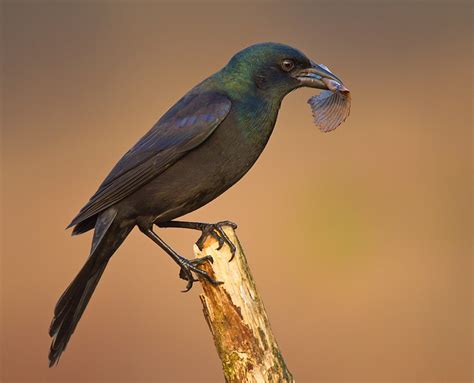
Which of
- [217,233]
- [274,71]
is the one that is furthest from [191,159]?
[274,71]

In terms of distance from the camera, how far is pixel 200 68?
32.1ft

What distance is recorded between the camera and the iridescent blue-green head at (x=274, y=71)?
4.46 m

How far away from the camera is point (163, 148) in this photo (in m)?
4.37

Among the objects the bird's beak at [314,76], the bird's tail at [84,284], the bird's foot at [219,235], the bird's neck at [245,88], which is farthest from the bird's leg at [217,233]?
the bird's beak at [314,76]

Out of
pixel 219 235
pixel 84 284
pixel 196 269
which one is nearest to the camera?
pixel 196 269

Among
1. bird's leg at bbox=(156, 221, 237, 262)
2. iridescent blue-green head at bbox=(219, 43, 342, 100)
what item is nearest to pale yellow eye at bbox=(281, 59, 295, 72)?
iridescent blue-green head at bbox=(219, 43, 342, 100)

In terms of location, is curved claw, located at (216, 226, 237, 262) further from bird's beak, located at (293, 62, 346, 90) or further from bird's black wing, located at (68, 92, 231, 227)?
bird's beak, located at (293, 62, 346, 90)

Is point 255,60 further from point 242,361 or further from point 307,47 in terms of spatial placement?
point 307,47

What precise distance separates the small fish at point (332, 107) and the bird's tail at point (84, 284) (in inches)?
39.1

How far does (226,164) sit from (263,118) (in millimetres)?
279

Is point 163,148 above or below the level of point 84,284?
above

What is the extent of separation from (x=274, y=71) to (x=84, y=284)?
1273 mm

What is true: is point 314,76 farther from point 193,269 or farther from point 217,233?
point 193,269

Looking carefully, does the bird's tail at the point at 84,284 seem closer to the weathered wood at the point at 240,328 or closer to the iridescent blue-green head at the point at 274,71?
the weathered wood at the point at 240,328
